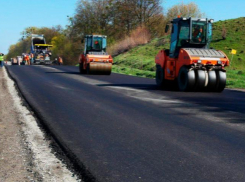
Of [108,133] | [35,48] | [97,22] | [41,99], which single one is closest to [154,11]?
[97,22]

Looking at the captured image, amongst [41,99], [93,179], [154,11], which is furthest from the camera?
[154,11]

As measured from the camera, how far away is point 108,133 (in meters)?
7.68

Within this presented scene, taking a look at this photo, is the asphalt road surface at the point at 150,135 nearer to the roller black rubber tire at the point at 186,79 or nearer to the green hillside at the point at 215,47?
the roller black rubber tire at the point at 186,79

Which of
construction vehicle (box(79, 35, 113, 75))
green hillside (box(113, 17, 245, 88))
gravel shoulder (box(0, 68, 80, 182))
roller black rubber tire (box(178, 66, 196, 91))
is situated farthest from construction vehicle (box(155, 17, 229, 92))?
green hillside (box(113, 17, 245, 88))

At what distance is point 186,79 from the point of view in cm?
1636

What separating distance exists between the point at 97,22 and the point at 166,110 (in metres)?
55.9

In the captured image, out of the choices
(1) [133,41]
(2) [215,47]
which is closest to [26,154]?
(2) [215,47]

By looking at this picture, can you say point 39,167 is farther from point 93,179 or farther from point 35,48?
point 35,48

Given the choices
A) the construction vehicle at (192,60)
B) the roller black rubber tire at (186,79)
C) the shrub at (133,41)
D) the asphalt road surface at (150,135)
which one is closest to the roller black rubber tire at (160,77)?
the construction vehicle at (192,60)

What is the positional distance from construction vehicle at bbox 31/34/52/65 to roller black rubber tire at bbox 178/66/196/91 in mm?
45683

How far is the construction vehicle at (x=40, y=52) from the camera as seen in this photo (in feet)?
199

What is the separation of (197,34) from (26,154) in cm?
1245

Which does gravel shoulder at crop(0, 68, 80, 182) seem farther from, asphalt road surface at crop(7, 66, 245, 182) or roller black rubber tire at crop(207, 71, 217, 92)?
roller black rubber tire at crop(207, 71, 217, 92)

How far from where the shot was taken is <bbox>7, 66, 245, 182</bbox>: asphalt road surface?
17.5ft
